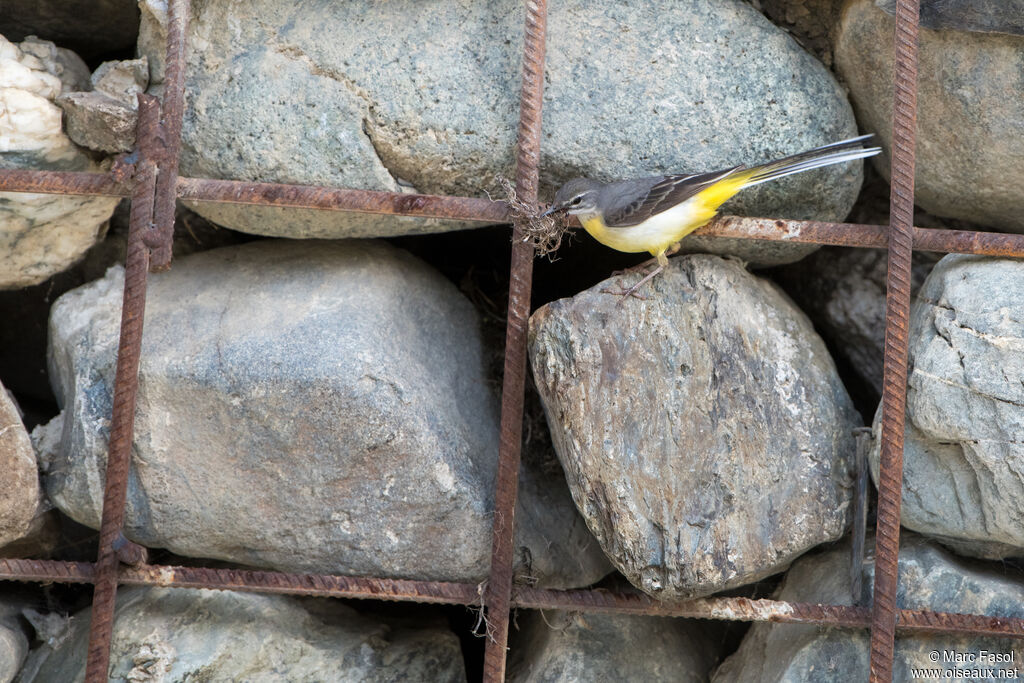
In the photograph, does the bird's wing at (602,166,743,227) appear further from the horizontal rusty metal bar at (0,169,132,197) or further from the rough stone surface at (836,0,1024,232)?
the horizontal rusty metal bar at (0,169,132,197)

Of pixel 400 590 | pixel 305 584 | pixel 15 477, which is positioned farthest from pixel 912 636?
pixel 15 477

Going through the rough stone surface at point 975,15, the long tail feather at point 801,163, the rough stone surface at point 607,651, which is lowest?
the rough stone surface at point 607,651

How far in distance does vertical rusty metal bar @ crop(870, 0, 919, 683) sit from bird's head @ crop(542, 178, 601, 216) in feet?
3.17

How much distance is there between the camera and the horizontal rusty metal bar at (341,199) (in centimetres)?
305

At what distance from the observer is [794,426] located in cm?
319

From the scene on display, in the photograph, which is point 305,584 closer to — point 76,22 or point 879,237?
point 879,237

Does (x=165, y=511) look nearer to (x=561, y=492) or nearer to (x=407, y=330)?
(x=407, y=330)

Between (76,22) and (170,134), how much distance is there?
1069mm

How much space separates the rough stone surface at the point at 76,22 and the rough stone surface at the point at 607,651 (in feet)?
9.27

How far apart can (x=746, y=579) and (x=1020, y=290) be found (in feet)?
4.24

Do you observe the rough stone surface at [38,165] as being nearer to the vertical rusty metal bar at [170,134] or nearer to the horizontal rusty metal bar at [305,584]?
the vertical rusty metal bar at [170,134]

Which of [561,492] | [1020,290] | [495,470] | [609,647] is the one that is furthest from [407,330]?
[1020,290]

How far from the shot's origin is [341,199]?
121 inches

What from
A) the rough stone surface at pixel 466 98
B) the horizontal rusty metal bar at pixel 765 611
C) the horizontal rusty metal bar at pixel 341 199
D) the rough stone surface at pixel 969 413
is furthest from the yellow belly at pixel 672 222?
the horizontal rusty metal bar at pixel 765 611
